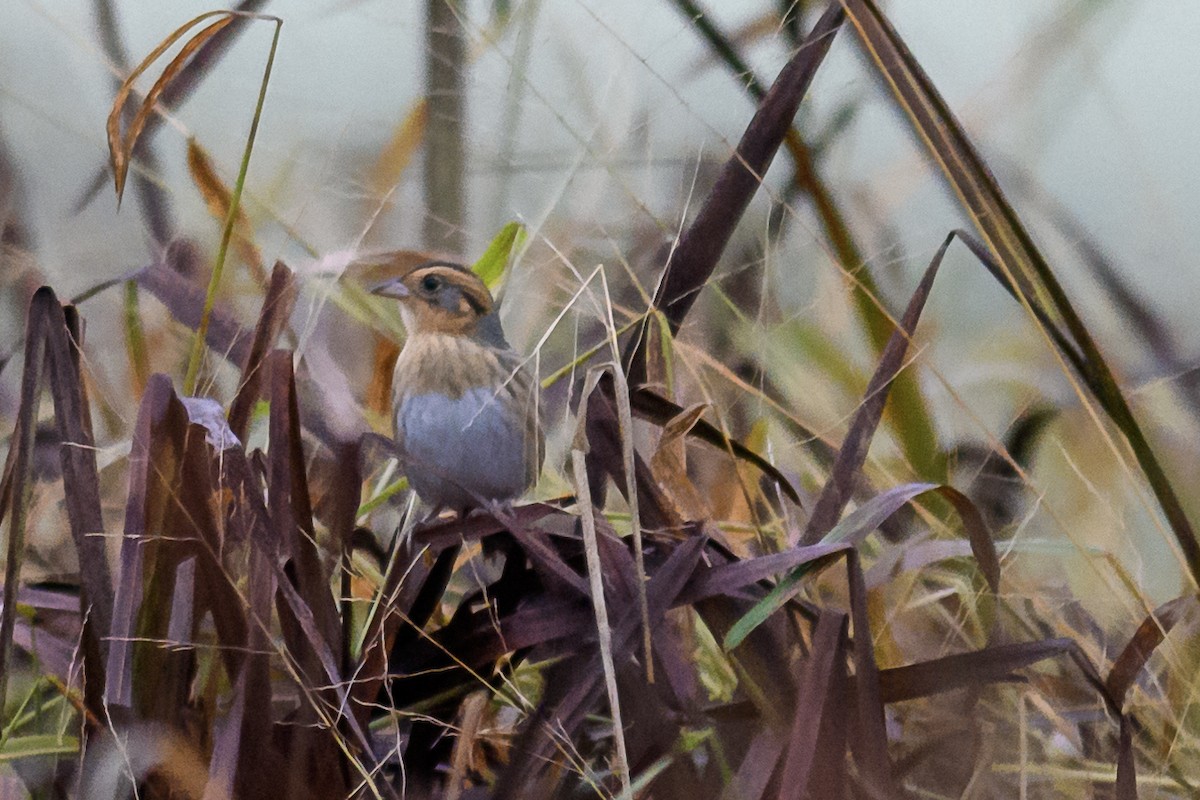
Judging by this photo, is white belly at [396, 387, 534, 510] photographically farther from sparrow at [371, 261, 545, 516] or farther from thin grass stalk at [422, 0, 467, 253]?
thin grass stalk at [422, 0, 467, 253]

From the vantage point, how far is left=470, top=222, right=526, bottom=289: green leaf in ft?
2.29

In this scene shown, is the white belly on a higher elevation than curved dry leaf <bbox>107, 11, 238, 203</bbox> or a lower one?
lower

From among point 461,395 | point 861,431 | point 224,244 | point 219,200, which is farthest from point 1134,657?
point 219,200

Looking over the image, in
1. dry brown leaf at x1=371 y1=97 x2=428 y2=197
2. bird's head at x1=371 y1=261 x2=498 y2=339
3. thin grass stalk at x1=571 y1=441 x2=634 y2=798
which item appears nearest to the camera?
thin grass stalk at x1=571 y1=441 x2=634 y2=798

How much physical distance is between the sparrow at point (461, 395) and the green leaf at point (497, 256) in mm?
32

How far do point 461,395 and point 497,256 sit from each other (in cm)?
11

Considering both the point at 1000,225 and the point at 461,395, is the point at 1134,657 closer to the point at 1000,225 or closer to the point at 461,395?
the point at 1000,225

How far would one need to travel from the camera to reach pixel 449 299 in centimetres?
67

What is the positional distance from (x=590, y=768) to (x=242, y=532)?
21 centimetres

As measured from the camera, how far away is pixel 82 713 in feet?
1.75

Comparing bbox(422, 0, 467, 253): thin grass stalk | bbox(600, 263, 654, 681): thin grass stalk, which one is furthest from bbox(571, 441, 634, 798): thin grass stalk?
bbox(422, 0, 467, 253): thin grass stalk

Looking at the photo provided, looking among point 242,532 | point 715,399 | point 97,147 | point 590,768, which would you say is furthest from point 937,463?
point 97,147

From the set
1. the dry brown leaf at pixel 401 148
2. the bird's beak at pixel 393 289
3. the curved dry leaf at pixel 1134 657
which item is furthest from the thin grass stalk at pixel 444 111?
the curved dry leaf at pixel 1134 657

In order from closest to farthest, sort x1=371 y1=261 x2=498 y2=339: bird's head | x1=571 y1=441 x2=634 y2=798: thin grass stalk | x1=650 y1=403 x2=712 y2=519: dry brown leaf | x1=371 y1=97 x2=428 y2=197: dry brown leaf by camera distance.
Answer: x1=571 y1=441 x2=634 y2=798: thin grass stalk < x1=650 y1=403 x2=712 y2=519: dry brown leaf < x1=371 y1=261 x2=498 y2=339: bird's head < x1=371 y1=97 x2=428 y2=197: dry brown leaf
